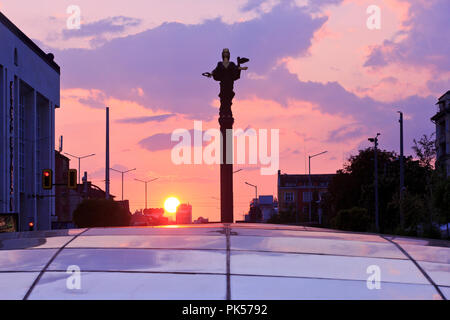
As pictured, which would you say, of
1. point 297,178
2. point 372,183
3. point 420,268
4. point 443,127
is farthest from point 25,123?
point 297,178

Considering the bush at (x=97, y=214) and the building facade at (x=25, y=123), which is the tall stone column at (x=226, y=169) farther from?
the building facade at (x=25, y=123)

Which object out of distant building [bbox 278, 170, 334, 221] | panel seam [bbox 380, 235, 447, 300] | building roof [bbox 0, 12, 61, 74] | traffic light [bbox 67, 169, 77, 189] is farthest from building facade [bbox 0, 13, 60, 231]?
distant building [bbox 278, 170, 334, 221]

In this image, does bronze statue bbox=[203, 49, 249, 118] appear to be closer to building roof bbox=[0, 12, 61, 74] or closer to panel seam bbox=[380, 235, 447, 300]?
panel seam bbox=[380, 235, 447, 300]

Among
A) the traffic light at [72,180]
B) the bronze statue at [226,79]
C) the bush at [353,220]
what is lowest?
the bush at [353,220]

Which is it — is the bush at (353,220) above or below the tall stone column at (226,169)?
below

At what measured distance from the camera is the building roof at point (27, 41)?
257 feet

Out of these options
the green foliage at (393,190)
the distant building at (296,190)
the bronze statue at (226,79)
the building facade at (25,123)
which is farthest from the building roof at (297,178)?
the bronze statue at (226,79)

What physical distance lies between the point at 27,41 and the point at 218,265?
8136 cm

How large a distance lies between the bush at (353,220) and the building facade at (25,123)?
29349 millimetres

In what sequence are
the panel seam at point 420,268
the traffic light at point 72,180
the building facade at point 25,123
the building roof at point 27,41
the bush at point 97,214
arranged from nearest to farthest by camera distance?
→ 1. the panel seam at point 420,268
2. the traffic light at point 72,180
3. the bush at point 97,214
4. the building facade at point 25,123
5. the building roof at point 27,41

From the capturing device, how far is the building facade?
77250 mm

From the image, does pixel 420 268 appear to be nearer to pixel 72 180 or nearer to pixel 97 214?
pixel 72 180

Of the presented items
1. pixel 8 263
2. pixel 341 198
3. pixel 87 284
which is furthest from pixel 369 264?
pixel 341 198
